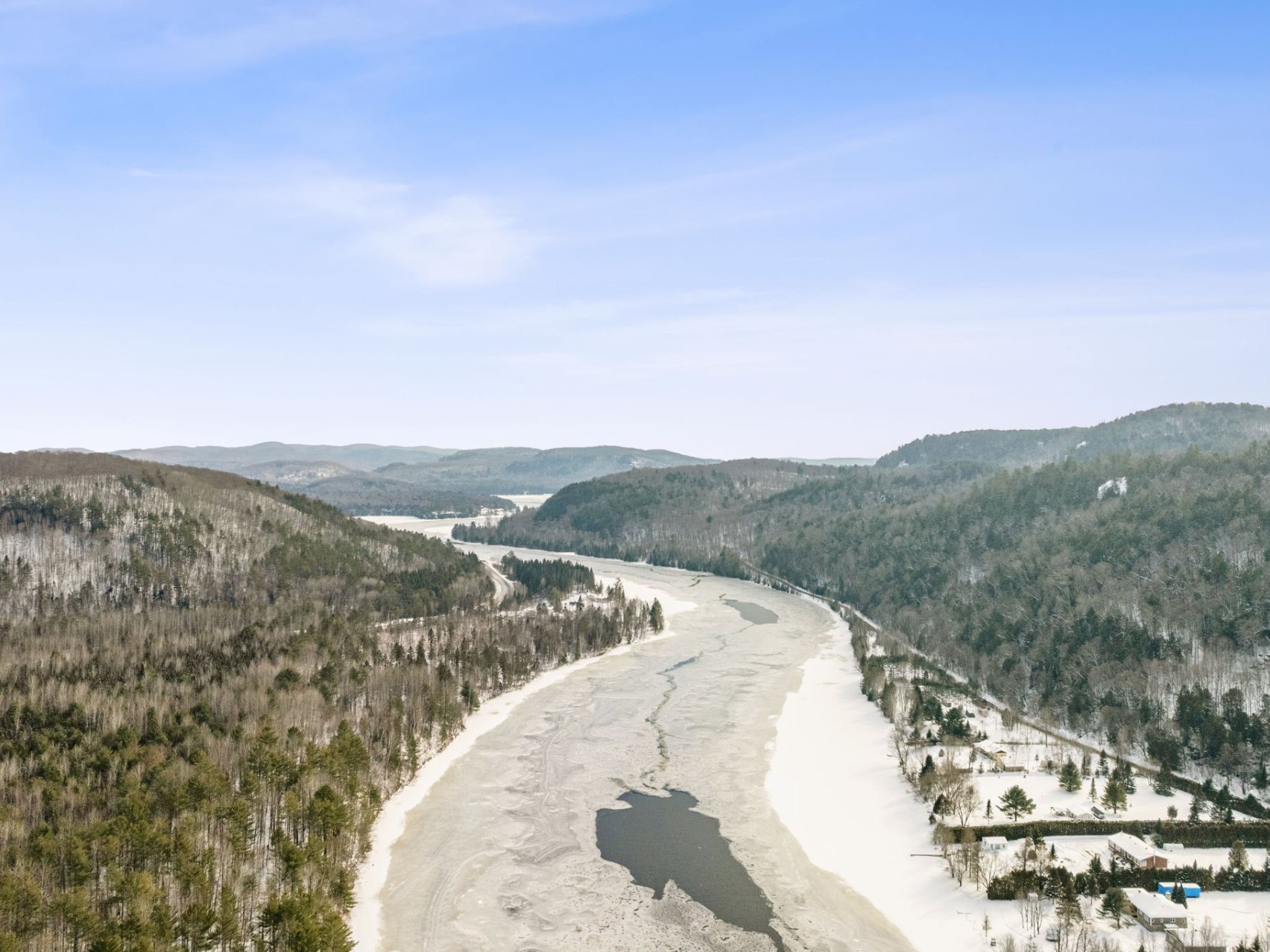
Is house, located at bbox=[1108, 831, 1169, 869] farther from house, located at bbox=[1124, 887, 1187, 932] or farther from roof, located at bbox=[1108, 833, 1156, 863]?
house, located at bbox=[1124, 887, 1187, 932]

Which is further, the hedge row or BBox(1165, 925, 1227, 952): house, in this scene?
the hedge row

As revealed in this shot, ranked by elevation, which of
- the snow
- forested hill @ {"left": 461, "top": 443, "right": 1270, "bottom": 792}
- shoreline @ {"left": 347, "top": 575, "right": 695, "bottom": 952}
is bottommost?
shoreline @ {"left": 347, "top": 575, "right": 695, "bottom": 952}

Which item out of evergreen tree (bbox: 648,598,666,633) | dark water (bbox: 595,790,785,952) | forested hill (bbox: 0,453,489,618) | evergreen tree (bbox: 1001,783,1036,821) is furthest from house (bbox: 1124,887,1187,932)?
forested hill (bbox: 0,453,489,618)

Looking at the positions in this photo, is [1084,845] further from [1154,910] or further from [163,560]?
[163,560]

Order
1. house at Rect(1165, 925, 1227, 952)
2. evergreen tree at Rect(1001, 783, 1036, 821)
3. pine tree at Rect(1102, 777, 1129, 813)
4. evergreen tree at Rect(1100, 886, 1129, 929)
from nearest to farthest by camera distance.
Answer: house at Rect(1165, 925, 1227, 952), evergreen tree at Rect(1100, 886, 1129, 929), evergreen tree at Rect(1001, 783, 1036, 821), pine tree at Rect(1102, 777, 1129, 813)

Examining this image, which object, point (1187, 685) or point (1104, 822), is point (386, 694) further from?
point (1187, 685)
